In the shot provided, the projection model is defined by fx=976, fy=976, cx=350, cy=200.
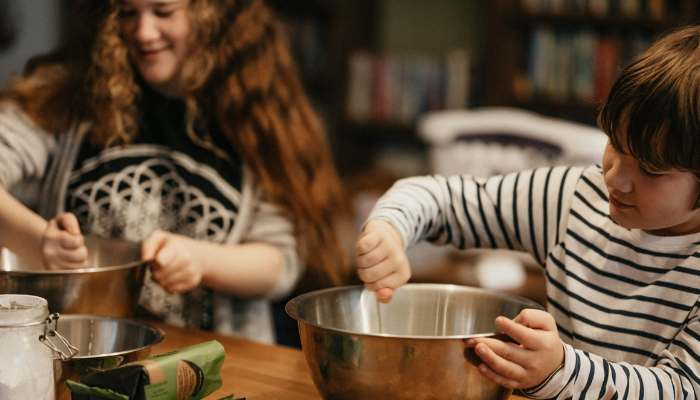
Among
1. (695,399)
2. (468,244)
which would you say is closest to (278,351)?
(468,244)

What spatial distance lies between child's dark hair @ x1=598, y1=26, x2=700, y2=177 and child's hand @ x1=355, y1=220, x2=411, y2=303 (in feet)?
0.90

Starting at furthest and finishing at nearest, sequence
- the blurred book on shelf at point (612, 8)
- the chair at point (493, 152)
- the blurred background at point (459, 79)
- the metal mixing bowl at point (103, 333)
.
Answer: the blurred book on shelf at point (612, 8) → the blurred background at point (459, 79) → the chair at point (493, 152) → the metal mixing bowl at point (103, 333)

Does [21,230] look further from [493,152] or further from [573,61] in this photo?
[573,61]

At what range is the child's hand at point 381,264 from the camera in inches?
43.0

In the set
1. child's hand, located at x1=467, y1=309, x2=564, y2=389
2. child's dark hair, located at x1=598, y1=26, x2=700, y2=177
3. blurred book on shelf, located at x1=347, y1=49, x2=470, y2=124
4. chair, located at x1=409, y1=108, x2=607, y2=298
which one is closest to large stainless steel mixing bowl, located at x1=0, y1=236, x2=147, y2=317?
child's hand, located at x1=467, y1=309, x2=564, y2=389

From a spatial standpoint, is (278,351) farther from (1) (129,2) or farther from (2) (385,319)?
(1) (129,2)

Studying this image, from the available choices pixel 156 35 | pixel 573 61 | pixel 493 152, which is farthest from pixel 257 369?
pixel 573 61

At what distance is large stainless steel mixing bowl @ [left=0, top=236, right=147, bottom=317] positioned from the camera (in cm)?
111

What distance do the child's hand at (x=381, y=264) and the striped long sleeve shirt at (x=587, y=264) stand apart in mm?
80

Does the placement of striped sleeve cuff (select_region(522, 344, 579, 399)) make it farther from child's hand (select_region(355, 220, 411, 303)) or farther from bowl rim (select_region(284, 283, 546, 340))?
child's hand (select_region(355, 220, 411, 303))

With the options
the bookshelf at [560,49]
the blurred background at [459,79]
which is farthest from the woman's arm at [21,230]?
the bookshelf at [560,49]

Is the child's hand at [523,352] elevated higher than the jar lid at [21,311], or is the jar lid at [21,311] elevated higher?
the jar lid at [21,311]

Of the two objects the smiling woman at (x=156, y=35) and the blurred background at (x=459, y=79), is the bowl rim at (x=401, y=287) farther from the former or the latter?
the blurred background at (x=459, y=79)

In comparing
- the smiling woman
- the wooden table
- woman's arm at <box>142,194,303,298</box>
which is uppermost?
the smiling woman
